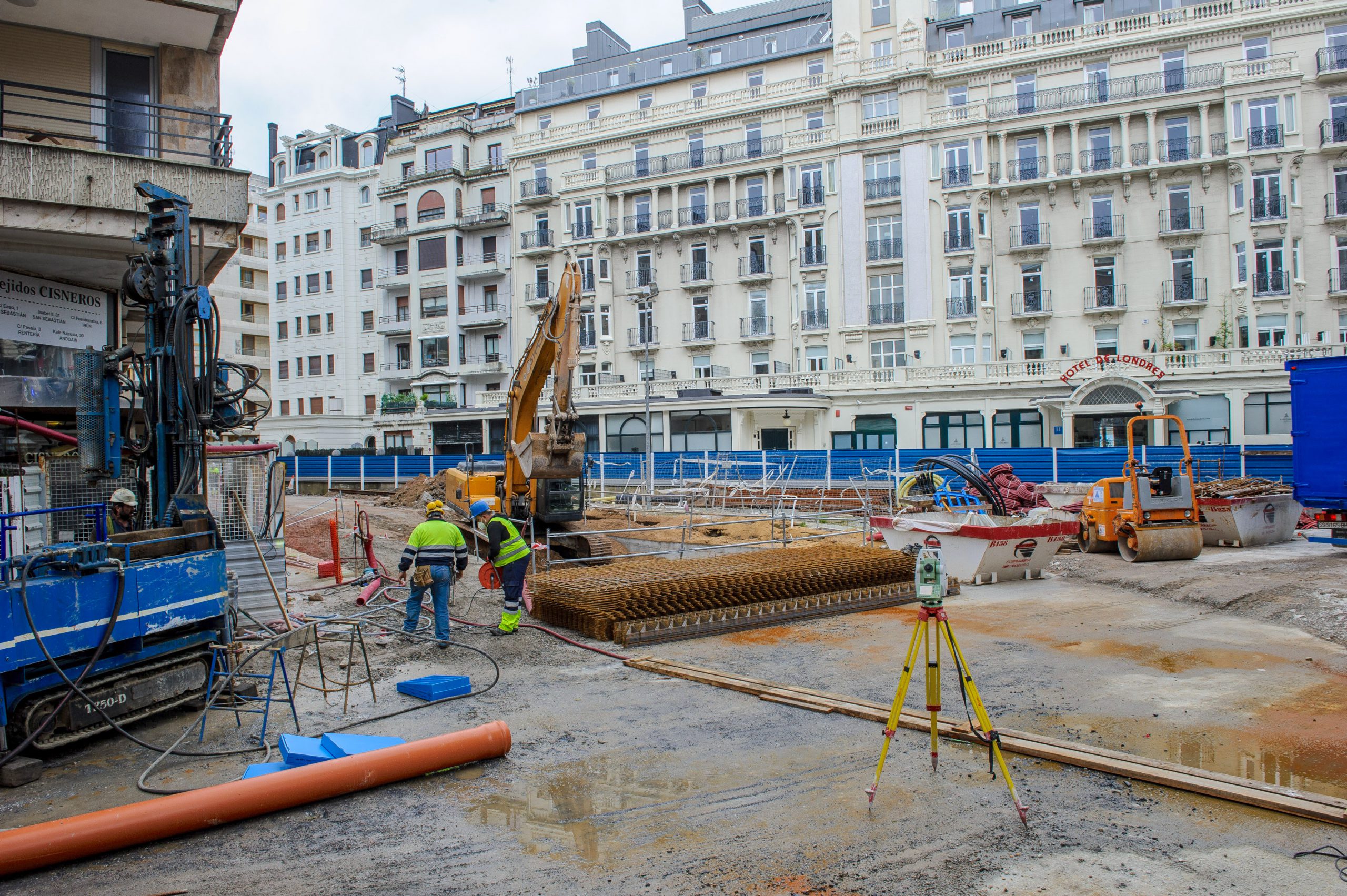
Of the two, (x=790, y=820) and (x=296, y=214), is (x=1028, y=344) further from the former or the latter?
(x=296, y=214)

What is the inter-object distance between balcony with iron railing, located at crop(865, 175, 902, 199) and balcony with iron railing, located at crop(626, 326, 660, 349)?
1333 cm

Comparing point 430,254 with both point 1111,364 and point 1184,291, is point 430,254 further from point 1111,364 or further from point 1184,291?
point 1184,291

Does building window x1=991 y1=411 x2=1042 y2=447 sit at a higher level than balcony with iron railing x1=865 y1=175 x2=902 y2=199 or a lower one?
lower

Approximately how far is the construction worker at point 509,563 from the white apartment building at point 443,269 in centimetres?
3988

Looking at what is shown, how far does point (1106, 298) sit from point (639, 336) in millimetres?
23407

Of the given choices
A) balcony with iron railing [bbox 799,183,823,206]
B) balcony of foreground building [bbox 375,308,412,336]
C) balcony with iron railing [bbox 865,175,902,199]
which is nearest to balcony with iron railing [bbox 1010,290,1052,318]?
balcony with iron railing [bbox 865,175,902,199]

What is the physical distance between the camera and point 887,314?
137 ft

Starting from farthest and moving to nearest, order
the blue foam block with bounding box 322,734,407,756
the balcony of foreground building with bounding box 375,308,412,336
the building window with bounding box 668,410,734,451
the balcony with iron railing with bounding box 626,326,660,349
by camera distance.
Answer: the balcony of foreground building with bounding box 375,308,412,336 → the balcony with iron railing with bounding box 626,326,660,349 → the building window with bounding box 668,410,734,451 → the blue foam block with bounding box 322,734,407,756

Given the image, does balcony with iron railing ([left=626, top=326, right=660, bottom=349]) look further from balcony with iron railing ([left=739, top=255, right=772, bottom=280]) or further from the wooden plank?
the wooden plank

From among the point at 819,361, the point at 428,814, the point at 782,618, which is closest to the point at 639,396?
the point at 819,361

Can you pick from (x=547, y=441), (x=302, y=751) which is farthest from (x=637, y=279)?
(x=302, y=751)

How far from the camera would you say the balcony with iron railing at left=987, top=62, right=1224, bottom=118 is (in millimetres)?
37375

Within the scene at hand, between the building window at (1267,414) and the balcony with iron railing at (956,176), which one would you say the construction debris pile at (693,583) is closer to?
the building window at (1267,414)

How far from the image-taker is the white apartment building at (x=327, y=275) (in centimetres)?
5759
